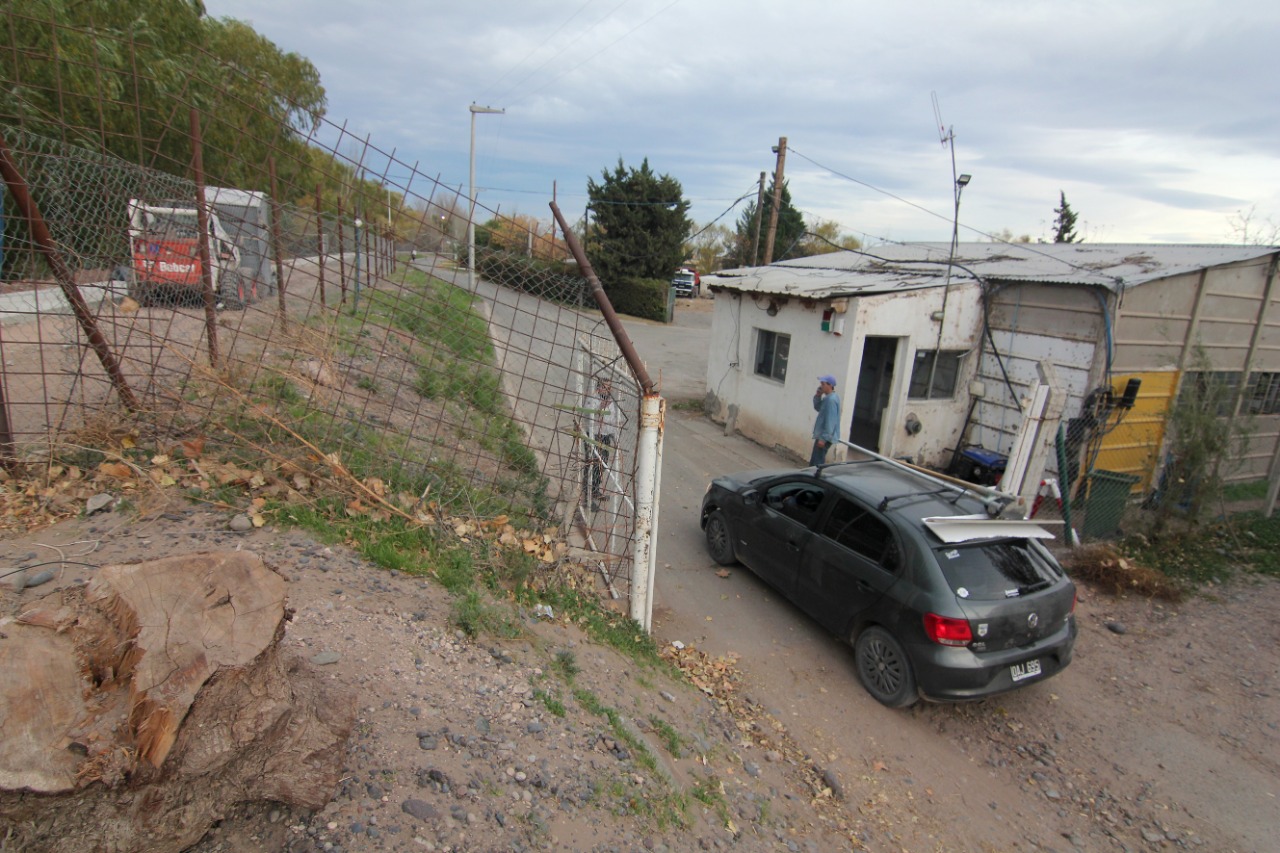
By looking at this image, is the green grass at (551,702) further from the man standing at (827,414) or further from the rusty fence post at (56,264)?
the man standing at (827,414)

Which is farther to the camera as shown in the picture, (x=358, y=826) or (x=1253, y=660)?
(x=1253, y=660)

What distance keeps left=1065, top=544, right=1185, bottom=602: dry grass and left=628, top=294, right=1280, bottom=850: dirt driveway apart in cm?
16

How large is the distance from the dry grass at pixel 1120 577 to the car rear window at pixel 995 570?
2797mm

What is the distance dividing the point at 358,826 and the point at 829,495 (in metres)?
4.32

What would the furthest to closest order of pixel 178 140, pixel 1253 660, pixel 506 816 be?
pixel 178 140 < pixel 1253 660 < pixel 506 816

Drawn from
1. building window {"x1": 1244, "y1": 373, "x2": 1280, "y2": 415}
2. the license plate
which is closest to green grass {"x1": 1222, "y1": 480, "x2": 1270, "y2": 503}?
building window {"x1": 1244, "y1": 373, "x2": 1280, "y2": 415}

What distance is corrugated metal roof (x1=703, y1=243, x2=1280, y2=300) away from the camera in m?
8.88

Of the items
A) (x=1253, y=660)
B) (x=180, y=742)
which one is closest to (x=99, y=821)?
(x=180, y=742)

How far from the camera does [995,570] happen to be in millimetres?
4848

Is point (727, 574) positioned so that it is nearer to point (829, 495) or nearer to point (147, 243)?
point (829, 495)

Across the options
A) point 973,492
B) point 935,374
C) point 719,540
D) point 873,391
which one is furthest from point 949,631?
point 873,391

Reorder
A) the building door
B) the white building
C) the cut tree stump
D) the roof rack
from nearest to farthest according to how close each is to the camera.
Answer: the cut tree stump < the roof rack < the white building < the building door

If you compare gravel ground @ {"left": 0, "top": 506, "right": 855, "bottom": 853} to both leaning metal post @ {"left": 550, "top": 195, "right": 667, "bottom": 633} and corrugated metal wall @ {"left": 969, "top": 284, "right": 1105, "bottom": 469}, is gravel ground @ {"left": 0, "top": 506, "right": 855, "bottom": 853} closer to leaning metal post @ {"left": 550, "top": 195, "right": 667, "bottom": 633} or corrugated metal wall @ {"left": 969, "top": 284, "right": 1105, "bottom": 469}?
leaning metal post @ {"left": 550, "top": 195, "right": 667, "bottom": 633}

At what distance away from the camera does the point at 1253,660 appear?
20.0 feet
